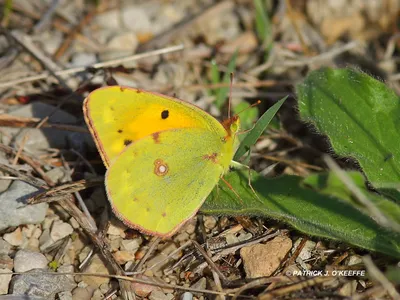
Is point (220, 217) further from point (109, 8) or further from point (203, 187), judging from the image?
point (109, 8)

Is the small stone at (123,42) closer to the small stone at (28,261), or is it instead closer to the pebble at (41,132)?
the pebble at (41,132)

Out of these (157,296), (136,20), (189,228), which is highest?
(136,20)

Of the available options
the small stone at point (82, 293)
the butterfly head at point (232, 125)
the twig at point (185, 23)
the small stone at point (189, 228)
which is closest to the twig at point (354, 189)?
the butterfly head at point (232, 125)

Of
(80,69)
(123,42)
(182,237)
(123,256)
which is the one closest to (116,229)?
(123,256)

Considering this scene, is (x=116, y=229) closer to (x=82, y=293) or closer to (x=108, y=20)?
(x=82, y=293)

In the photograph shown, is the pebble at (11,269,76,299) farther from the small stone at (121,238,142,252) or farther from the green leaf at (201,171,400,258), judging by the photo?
the green leaf at (201,171,400,258)
